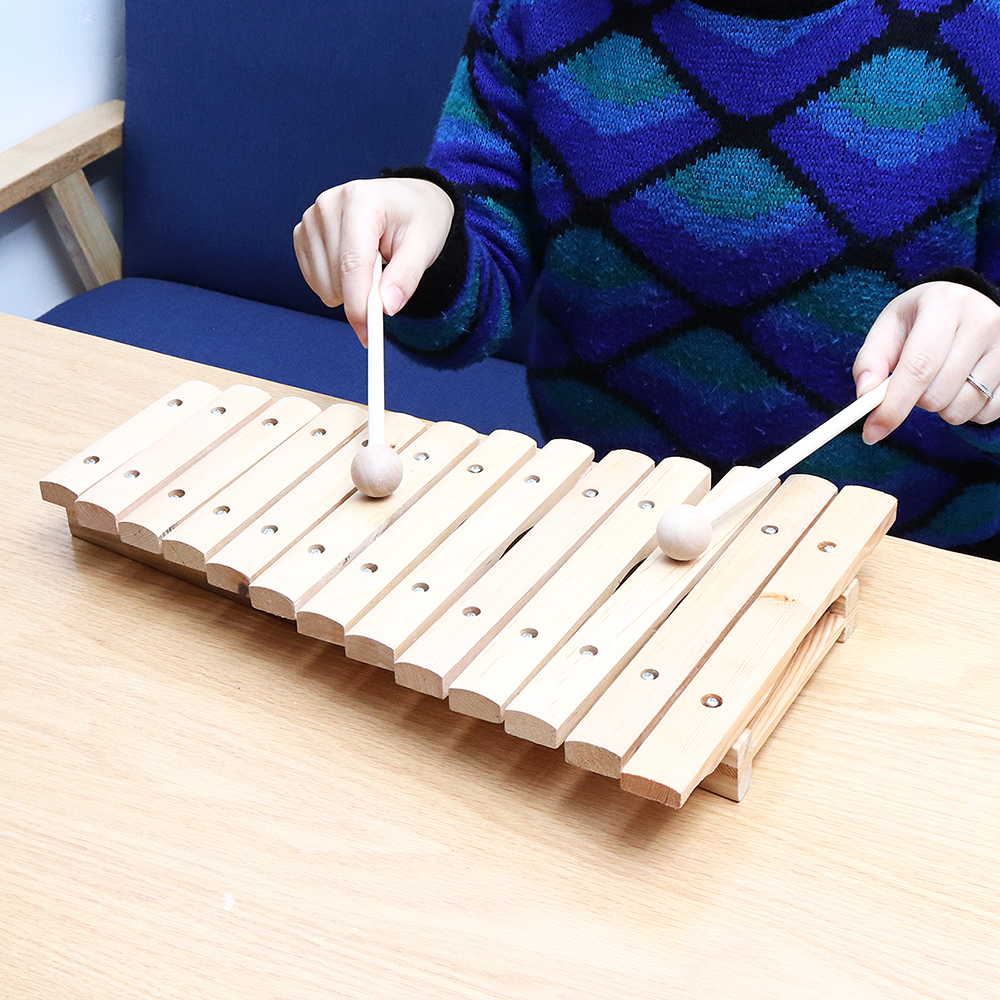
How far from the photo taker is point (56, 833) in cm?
66

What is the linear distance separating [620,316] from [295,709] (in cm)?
54

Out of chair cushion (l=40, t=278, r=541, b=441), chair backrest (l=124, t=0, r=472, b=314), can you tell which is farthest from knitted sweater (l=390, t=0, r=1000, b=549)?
chair backrest (l=124, t=0, r=472, b=314)

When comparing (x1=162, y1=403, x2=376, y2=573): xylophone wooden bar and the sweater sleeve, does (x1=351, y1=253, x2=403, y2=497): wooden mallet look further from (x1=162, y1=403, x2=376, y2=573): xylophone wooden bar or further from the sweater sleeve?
the sweater sleeve

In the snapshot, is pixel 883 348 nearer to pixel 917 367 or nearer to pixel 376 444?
pixel 917 367

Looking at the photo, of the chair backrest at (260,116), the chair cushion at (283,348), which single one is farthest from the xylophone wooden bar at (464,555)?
the chair backrest at (260,116)

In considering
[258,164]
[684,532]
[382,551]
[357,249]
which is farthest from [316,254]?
[258,164]

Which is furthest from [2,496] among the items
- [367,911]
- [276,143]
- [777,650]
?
[276,143]

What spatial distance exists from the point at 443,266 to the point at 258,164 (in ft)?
3.36

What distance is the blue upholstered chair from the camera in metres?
1.76

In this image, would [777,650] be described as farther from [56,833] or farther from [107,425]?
[107,425]

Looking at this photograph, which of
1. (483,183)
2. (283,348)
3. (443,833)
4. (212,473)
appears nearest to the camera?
(443,833)

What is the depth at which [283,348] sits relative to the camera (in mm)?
1846

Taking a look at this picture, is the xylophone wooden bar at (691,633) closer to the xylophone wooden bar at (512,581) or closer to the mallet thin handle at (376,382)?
the xylophone wooden bar at (512,581)

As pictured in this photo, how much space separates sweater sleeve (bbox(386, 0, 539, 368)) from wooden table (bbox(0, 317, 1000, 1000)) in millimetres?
389
